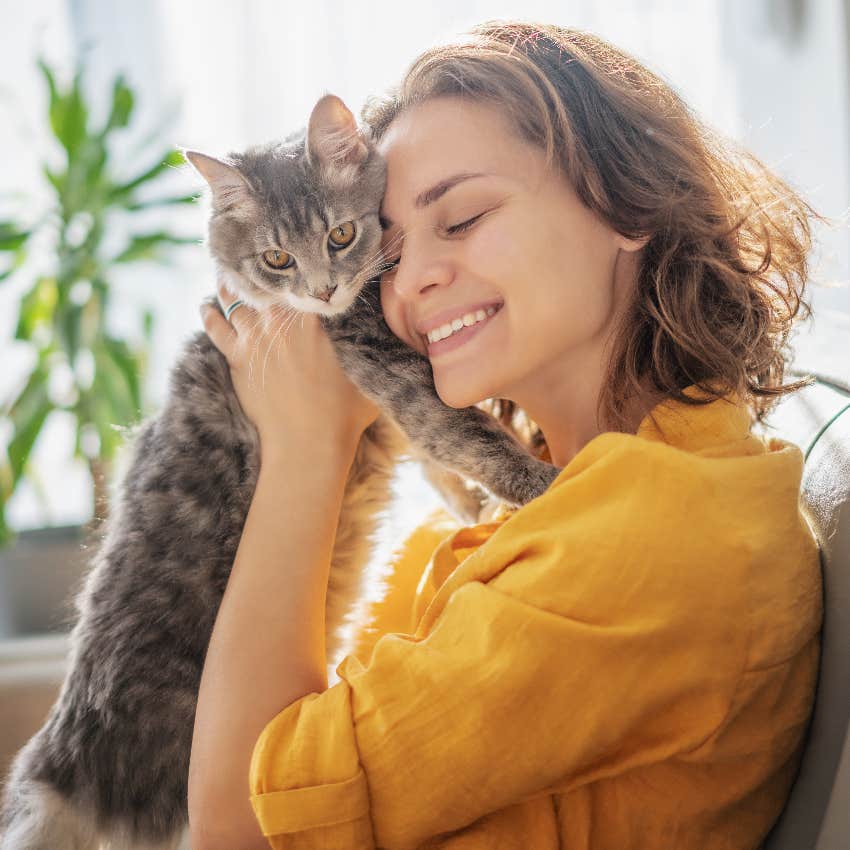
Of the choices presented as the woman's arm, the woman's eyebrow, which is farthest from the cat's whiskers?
the woman's eyebrow

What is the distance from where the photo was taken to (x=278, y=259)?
5.23 ft

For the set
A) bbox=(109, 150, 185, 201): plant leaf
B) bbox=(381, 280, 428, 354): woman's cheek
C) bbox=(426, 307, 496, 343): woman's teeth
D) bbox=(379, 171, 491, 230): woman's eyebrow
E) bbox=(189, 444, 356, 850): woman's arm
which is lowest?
bbox=(189, 444, 356, 850): woman's arm

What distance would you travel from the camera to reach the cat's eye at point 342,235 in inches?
60.3

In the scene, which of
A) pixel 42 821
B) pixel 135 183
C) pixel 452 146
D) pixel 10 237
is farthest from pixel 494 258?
pixel 10 237

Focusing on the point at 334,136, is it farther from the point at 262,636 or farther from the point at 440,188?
the point at 262,636

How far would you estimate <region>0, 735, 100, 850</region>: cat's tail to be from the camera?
129 cm

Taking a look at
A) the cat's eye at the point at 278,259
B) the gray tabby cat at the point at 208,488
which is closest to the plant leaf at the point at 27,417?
the gray tabby cat at the point at 208,488

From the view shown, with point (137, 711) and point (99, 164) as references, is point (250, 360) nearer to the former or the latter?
point (137, 711)

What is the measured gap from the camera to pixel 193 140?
3.39 m

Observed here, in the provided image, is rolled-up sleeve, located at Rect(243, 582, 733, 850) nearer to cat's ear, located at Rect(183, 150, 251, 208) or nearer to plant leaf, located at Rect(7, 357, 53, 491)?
cat's ear, located at Rect(183, 150, 251, 208)

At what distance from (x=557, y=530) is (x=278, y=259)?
865 millimetres

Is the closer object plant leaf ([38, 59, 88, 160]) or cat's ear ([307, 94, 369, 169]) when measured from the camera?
cat's ear ([307, 94, 369, 169])

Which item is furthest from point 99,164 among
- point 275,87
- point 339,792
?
point 339,792

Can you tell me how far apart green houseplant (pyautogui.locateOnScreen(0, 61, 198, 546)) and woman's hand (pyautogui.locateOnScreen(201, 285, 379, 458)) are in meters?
1.44
